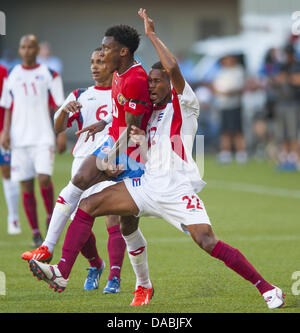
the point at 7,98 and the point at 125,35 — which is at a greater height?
the point at 125,35

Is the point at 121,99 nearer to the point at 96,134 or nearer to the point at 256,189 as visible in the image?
the point at 96,134

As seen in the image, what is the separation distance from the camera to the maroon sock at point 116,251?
7258mm

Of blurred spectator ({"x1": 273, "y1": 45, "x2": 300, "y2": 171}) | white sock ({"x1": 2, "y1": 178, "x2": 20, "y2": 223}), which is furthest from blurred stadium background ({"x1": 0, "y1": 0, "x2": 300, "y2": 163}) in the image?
white sock ({"x1": 2, "y1": 178, "x2": 20, "y2": 223})

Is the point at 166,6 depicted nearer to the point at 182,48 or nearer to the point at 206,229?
the point at 182,48

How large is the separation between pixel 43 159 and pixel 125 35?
3.71 m

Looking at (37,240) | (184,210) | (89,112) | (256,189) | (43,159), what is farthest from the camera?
(256,189)

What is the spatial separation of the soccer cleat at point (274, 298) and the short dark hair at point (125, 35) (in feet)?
6.93

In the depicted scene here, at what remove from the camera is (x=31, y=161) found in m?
10.1

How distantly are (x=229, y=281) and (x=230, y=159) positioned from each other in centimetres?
1470

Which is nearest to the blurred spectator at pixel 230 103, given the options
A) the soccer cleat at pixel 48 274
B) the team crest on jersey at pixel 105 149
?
the team crest on jersey at pixel 105 149

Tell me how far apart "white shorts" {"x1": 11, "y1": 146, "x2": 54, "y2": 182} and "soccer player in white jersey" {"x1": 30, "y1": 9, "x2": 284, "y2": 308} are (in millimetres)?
3622

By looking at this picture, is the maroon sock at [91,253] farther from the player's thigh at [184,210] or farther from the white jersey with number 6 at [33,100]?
the white jersey with number 6 at [33,100]

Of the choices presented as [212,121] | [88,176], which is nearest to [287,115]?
[212,121]

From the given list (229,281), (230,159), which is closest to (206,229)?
(229,281)
